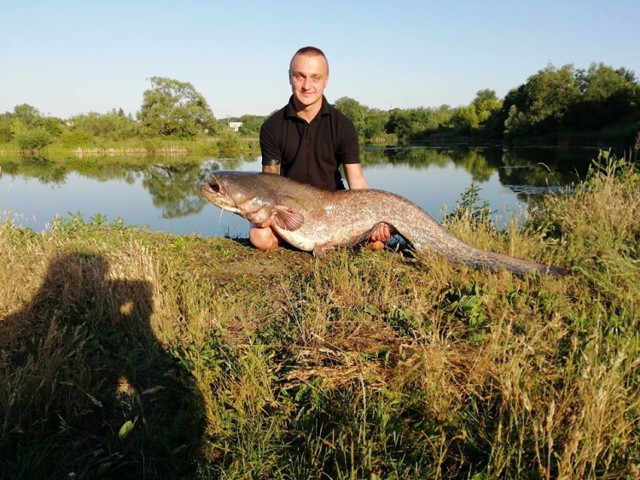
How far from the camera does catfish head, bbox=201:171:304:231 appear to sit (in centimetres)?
450

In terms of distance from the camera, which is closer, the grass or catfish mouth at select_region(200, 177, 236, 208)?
the grass

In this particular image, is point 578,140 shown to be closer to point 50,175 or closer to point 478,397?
point 50,175

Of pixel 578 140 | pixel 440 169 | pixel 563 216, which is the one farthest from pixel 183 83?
pixel 563 216

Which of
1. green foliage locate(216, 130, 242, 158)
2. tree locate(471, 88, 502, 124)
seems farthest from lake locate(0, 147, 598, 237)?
tree locate(471, 88, 502, 124)

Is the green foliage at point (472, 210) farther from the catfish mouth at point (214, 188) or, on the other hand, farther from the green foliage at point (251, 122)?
the green foliage at point (251, 122)

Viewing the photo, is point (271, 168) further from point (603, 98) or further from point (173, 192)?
point (603, 98)

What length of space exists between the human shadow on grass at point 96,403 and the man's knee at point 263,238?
2095mm

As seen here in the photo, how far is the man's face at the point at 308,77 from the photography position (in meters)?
4.88

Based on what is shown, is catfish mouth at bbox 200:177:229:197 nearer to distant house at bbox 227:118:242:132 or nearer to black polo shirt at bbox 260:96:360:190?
black polo shirt at bbox 260:96:360:190

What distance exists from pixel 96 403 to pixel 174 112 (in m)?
61.2

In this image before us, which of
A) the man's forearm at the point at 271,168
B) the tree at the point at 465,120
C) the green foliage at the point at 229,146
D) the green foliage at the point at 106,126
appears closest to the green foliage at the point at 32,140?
the green foliage at the point at 106,126

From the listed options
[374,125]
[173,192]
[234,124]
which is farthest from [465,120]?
[234,124]

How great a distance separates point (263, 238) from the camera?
5.31m

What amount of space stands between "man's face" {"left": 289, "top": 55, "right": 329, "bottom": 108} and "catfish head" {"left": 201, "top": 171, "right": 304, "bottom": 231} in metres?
1.09
